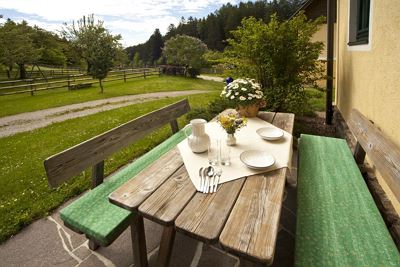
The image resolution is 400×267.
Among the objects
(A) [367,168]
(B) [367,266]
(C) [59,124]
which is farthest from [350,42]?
(C) [59,124]

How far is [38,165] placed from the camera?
404cm

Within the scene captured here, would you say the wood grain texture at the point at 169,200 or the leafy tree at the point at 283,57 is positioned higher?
the leafy tree at the point at 283,57

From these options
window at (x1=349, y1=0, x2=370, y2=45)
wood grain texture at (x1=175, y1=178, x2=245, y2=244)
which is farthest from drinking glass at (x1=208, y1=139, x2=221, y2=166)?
window at (x1=349, y1=0, x2=370, y2=45)

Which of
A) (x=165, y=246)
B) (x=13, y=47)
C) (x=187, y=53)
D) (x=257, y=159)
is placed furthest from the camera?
(x=187, y=53)

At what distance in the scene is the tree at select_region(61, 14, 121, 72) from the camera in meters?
20.1

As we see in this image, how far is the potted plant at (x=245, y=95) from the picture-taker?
2.74 meters

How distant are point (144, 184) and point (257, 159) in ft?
2.65

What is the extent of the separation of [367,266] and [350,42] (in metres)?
3.77

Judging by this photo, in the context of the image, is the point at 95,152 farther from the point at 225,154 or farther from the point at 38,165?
the point at 38,165

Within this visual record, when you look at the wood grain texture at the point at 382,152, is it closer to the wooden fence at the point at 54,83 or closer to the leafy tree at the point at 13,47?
the wooden fence at the point at 54,83

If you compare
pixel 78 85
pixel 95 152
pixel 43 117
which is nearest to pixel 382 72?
pixel 95 152

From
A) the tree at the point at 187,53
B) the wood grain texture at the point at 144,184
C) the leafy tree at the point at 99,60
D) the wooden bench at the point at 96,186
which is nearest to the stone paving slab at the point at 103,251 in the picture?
the wooden bench at the point at 96,186

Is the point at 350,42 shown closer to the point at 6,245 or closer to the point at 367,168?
the point at 367,168

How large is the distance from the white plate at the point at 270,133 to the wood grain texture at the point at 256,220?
593 mm
